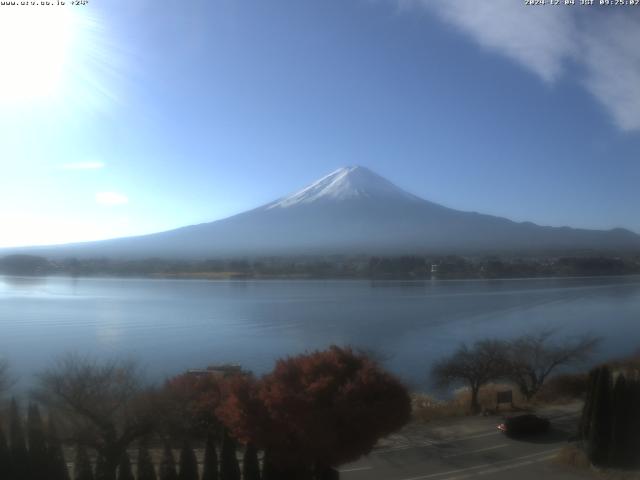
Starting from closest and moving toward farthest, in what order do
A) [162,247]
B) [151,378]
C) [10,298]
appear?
[151,378] → [10,298] → [162,247]

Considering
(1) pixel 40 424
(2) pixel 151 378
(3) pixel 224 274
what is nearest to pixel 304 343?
(2) pixel 151 378

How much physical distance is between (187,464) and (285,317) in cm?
1068

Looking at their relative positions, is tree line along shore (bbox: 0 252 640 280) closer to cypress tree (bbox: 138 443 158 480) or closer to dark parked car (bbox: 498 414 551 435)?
dark parked car (bbox: 498 414 551 435)

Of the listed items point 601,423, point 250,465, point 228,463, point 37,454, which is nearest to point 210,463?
point 228,463

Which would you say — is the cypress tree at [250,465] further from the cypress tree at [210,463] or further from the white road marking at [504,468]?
the white road marking at [504,468]

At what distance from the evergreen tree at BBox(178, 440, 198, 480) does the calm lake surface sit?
4568mm

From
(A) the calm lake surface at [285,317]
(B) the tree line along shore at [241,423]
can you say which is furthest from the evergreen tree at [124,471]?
(A) the calm lake surface at [285,317]

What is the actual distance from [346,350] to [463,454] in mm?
1948

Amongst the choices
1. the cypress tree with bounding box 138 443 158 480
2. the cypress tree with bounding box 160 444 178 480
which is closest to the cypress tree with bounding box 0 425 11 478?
the cypress tree with bounding box 138 443 158 480

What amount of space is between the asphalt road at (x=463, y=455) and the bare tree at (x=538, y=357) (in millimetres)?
2455

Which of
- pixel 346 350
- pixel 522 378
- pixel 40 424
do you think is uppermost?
pixel 346 350

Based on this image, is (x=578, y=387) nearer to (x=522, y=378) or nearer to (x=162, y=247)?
(x=522, y=378)

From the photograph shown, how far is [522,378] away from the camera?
988 centimetres

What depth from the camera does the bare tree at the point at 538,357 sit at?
32.4 ft
